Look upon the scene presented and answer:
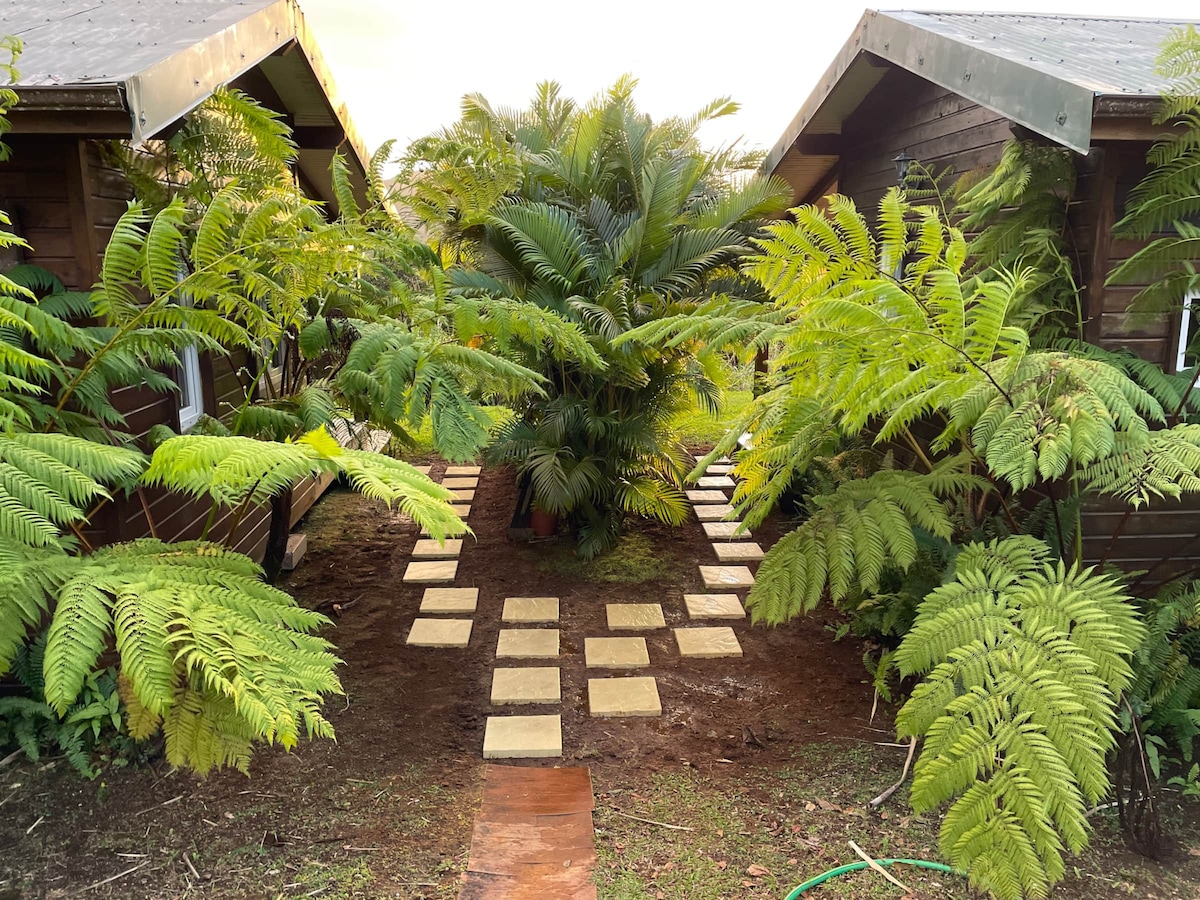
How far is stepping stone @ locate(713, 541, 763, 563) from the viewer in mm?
5684

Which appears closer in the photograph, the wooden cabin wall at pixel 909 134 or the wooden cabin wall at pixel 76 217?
the wooden cabin wall at pixel 76 217

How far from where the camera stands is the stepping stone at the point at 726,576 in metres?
5.22

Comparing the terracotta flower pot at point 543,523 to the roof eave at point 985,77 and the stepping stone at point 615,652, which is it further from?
the roof eave at point 985,77

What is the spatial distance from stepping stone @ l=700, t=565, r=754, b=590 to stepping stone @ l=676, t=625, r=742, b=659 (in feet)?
1.97

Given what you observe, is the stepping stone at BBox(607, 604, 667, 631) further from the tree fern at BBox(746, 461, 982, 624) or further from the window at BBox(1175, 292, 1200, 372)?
the window at BBox(1175, 292, 1200, 372)

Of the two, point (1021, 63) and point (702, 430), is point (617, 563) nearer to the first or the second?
point (1021, 63)

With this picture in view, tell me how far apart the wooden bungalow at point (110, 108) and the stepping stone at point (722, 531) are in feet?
11.5

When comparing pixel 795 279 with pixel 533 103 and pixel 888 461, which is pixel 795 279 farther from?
pixel 533 103

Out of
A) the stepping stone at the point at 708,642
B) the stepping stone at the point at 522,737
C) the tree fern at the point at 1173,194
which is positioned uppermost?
the tree fern at the point at 1173,194

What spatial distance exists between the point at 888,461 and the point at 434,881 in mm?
3241

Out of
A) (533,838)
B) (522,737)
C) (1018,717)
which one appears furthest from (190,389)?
(1018,717)

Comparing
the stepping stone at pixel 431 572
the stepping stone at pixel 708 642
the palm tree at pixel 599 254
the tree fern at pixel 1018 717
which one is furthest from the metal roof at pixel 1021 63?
the stepping stone at pixel 431 572

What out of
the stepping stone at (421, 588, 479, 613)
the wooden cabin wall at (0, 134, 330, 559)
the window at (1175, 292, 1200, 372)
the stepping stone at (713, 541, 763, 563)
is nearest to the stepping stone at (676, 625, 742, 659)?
the stepping stone at (713, 541, 763, 563)

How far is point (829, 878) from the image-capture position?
2.55 m
